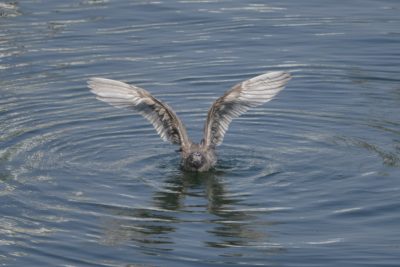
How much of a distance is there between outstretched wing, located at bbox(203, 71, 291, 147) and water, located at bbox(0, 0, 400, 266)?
0.40 metres

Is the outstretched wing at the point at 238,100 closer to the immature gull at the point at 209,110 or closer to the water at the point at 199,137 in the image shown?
the immature gull at the point at 209,110

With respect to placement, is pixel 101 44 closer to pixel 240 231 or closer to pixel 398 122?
pixel 398 122

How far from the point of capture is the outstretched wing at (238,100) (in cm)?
1495

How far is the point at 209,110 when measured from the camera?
14945 millimetres

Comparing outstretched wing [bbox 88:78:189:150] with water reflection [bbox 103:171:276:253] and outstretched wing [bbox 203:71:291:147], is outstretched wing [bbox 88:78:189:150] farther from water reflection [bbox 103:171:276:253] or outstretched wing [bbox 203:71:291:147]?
water reflection [bbox 103:171:276:253]

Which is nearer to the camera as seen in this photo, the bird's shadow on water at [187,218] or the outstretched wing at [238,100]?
the bird's shadow on water at [187,218]

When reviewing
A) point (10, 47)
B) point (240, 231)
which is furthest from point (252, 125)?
point (10, 47)

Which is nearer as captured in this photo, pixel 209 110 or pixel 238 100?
pixel 209 110

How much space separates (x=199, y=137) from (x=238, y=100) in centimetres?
131

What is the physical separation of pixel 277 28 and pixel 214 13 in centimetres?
155

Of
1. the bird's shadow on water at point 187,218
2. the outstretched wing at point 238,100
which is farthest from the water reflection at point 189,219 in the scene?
the outstretched wing at point 238,100

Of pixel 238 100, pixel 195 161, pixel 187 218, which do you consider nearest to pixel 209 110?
pixel 238 100

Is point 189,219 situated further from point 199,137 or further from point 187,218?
point 199,137

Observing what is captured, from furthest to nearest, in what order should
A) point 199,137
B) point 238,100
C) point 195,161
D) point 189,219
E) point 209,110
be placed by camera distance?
point 199,137, point 238,100, point 209,110, point 195,161, point 189,219
